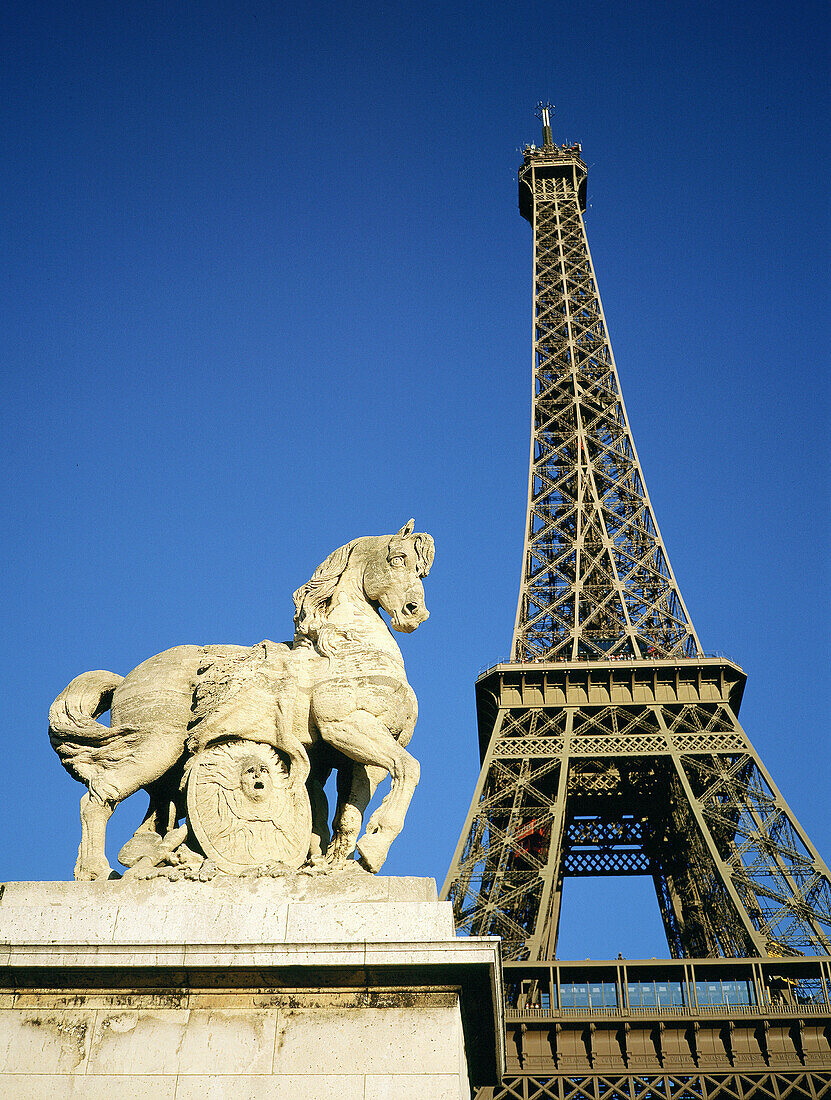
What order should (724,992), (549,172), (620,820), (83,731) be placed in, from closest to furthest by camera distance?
(83,731) → (724,992) → (620,820) → (549,172)

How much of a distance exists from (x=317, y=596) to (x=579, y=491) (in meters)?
49.5

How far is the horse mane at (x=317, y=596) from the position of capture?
28.7 ft

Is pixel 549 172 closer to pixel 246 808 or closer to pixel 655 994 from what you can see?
pixel 655 994

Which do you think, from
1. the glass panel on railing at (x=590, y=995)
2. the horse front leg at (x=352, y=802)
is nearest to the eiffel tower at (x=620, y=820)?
the glass panel on railing at (x=590, y=995)

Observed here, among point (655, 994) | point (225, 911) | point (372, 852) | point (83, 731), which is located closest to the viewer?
point (225, 911)

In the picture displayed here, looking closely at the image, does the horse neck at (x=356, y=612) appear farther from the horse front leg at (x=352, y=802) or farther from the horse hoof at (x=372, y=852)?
the horse hoof at (x=372, y=852)

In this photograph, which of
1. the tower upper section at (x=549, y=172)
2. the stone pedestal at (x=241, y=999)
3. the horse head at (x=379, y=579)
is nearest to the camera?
the stone pedestal at (x=241, y=999)

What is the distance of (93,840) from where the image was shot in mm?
8000

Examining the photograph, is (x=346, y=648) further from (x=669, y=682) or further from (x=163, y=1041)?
(x=669, y=682)

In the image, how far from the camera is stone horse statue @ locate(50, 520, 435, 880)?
803 centimetres

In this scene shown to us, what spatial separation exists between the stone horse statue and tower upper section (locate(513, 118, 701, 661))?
40.6m

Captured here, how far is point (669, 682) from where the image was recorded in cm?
4597

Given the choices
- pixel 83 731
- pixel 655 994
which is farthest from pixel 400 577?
pixel 655 994

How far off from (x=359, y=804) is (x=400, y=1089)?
2204 mm
